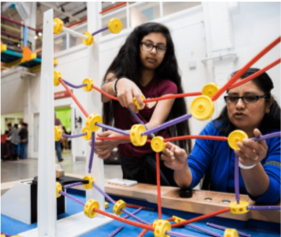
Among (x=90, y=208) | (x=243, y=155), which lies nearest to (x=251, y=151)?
(x=243, y=155)

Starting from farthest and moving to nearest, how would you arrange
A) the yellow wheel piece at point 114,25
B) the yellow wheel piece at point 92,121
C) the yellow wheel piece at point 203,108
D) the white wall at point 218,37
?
1. the white wall at point 218,37
2. the yellow wheel piece at point 114,25
3. the yellow wheel piece at point 92,121
4. the yellow wheel piece at point 203,108

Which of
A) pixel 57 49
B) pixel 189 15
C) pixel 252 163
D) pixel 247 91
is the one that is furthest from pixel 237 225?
pixel 189 15

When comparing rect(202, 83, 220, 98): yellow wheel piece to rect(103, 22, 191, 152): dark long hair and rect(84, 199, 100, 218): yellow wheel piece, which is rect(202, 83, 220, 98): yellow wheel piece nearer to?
rect(84, 199, 100, 218): yellow wheel piece

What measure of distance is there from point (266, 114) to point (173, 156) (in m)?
0.39

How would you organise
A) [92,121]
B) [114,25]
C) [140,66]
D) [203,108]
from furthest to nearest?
[140,66], [114,25], [92,121], [203,108]

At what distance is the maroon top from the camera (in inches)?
27.4

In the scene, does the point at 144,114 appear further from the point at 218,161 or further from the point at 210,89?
the point at 210,89

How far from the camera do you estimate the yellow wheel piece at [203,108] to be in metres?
0.22

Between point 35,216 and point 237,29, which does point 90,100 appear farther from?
point 237,29

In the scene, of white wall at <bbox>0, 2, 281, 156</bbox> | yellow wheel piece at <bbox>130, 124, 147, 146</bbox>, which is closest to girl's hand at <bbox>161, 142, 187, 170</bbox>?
yellow wheel piece at <bbox>130, 124, 147, 146</bbox>

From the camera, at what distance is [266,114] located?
0.61m

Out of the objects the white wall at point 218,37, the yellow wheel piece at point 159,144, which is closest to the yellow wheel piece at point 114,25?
the yellow wheel piece at point 159,144

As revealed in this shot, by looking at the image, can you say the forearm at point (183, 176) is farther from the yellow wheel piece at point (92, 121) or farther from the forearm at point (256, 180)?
the yellow wheel piece at point (92, 121)

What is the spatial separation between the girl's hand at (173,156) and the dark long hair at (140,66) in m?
0.29
